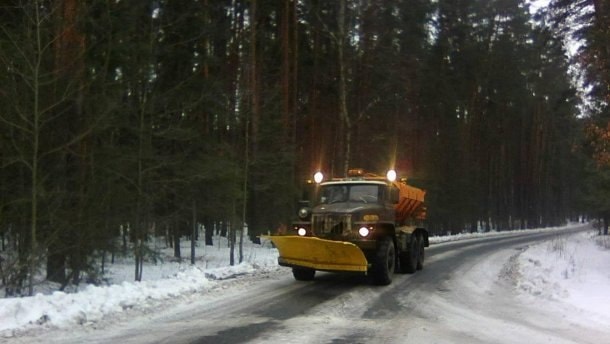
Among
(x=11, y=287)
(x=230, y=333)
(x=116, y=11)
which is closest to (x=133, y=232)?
(x=11, y=287)

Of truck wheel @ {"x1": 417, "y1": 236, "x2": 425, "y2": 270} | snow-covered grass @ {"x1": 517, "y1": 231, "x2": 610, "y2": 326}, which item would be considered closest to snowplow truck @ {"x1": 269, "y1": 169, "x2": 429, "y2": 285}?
truck wheel @ {"x1": 417, "y1": 236, "x2": 425, "y2": 270}

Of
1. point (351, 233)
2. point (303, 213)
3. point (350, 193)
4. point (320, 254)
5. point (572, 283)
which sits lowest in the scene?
point (572, 283)

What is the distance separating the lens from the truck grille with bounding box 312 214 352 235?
40.9 ft

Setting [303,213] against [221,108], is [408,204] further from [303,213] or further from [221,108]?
[221,108]

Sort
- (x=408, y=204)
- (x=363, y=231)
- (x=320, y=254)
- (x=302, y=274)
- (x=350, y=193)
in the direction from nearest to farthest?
(x=320, y=254) → (x=363, y=231) → (x=302, y=274) → (x=350, y=193) → (x=408, y=204)

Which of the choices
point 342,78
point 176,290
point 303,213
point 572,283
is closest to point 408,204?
point 303,213

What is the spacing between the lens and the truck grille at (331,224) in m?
12.5

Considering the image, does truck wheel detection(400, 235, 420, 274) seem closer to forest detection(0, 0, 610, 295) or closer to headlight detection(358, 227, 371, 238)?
headlight detection(358, 227, 371, 238)

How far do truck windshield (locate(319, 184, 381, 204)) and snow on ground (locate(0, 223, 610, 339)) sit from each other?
2.74 meters

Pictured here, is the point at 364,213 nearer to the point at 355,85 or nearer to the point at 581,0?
the point at 581,0

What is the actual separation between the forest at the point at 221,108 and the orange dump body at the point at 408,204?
A: 16.0ft

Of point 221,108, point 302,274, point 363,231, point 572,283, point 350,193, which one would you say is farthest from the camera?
point 221,108

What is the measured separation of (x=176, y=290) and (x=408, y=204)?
23.4 ft

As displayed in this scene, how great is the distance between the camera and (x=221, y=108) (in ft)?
55.4
